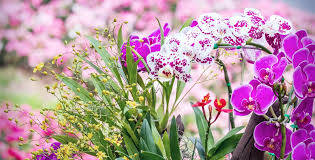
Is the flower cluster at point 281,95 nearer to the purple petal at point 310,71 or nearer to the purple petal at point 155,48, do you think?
the purple petal at point 310,71

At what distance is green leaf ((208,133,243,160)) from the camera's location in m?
0.53

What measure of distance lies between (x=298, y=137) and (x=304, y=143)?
0.03 ft

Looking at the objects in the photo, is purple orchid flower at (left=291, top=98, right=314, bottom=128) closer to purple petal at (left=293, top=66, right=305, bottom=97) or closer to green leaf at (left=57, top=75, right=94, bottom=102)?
purple petal at (left=293, top=66, right=305, bottom=97)

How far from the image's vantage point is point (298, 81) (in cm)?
42

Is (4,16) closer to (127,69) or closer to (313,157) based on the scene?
(127,69)

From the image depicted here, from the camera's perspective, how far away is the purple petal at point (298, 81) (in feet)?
1.38

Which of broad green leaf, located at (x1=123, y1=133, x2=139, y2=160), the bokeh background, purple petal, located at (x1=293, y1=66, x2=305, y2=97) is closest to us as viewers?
purple petal, located at (x1=293, y1=66, x2=305, y2=97)

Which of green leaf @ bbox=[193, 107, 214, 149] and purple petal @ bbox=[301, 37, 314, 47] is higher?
purple petal @ bbox=[301, 37, 314, 47]

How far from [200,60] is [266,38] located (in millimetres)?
95

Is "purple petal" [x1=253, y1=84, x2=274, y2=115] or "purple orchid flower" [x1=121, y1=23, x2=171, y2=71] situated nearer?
"purple petal" [x1=253, y1=84, x2=274, y2=115]

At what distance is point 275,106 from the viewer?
0.48 metres

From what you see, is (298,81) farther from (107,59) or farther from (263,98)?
(107,59)

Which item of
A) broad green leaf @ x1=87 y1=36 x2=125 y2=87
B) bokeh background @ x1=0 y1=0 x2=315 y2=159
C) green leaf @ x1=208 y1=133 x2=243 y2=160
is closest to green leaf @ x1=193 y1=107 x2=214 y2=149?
green leaf @ x1=208 y1=133 x2=243 y2=160

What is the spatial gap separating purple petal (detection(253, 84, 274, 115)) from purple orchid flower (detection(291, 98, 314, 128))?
1.5 inches
